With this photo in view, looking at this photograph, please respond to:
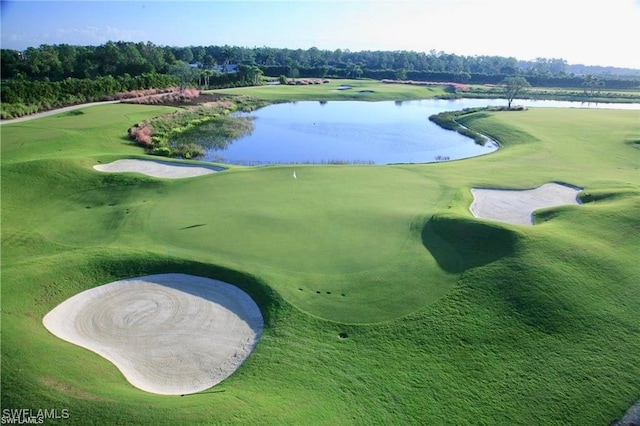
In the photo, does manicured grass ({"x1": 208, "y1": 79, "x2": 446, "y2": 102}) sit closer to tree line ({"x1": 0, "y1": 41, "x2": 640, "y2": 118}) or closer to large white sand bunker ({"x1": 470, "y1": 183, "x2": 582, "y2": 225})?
tree line ({"x1": 0, "y1": 41, "x2": 640, "y2": 118})

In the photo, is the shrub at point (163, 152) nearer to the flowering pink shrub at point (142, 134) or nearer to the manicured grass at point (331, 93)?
the flowering pink shrub at point (142, 134)

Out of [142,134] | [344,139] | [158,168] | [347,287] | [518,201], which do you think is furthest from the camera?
[344,139]

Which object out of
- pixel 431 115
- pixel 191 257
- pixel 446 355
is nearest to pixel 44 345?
pixel 191 257

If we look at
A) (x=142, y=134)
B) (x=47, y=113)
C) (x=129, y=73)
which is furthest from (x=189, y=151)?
(x=129, y=73)

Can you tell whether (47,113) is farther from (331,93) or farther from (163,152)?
(331,93)

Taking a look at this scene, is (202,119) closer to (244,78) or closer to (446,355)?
(244,78)

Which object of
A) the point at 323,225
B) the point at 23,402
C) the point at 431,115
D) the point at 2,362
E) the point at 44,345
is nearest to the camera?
the point at 23,402

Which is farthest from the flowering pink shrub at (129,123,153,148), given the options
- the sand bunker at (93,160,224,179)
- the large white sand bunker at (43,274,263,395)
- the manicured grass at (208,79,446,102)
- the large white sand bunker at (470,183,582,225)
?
the manicured grass at (208,79,446,102)
